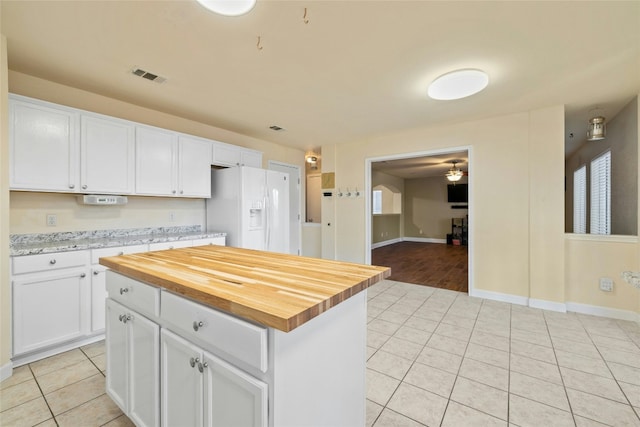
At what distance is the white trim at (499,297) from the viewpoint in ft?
11.3

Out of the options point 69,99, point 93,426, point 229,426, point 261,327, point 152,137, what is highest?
point 69,99

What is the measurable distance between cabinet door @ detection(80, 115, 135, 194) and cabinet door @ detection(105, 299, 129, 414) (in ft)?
5.25

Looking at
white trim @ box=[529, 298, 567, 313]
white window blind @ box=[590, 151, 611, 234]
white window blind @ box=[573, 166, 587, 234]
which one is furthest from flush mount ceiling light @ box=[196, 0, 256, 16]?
white window blind @ box=[573, 166, 587, 234]

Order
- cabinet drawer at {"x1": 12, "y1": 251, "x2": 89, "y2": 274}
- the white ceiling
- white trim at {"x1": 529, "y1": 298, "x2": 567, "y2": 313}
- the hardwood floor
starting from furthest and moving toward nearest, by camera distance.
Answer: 1. the hardwood floor
2. white trim at {"x1": 529, "y1": 298, "x2": 567, "y2": 313}
3. cabinet drawer at {"x1": 12, "y1": 251, "x2": 89, "y2": 274}
4. the white ceiling

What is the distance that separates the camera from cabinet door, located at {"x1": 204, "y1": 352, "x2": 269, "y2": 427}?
857mm

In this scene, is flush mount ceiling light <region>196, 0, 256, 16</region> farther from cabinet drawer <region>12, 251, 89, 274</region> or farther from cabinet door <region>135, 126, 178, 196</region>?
cabinet drawer <region>12, 251, 89, 274</region>

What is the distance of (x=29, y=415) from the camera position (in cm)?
160

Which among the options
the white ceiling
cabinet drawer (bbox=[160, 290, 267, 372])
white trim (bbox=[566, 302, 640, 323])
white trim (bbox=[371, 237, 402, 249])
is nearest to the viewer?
Answer: cabinet drawer (bbox=[160, 290, 267, 372])

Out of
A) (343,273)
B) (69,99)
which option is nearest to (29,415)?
(343,273)

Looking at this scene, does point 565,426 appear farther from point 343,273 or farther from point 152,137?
point 152,137

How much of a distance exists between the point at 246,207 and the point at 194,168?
82cm

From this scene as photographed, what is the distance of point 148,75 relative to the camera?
249 cm

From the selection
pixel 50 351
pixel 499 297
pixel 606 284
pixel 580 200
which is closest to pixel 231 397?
pixel 50 351

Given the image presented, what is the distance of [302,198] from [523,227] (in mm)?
3912
